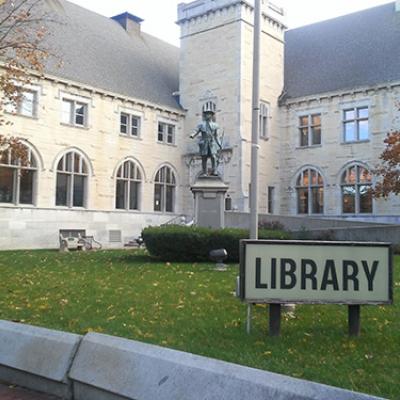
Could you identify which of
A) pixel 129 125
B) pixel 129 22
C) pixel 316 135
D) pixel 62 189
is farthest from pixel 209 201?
pixel 129 22

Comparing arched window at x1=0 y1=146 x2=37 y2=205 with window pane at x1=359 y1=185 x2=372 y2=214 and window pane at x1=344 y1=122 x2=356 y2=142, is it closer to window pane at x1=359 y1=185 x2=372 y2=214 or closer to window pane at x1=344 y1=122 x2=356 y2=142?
window pane at x1=344 y1=122 x2=356 y2=142

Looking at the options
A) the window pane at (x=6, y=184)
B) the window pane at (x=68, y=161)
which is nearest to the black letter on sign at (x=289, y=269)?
the window pane at (x=6, y=184)

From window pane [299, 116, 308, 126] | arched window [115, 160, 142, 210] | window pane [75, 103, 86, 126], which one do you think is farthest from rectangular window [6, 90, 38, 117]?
window pane [299, 116, 308, 126]

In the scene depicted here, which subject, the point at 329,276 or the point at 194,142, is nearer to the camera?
the point at 329,276

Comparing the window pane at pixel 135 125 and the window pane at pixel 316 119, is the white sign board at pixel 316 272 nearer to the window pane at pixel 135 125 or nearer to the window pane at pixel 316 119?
the window pane at pixel 135 125

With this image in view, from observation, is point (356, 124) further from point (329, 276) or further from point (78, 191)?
point (329, 276)

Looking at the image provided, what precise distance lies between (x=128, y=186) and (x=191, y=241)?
52.8ft

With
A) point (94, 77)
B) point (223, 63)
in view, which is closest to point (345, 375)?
point (94, 77)

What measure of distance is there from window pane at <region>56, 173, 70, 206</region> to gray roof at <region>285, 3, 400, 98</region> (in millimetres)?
15931

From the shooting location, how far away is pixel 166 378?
392 centimetres

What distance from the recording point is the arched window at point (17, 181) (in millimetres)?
25828

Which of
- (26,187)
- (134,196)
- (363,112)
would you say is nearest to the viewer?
(26,187)

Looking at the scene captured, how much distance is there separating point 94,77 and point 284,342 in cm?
2678

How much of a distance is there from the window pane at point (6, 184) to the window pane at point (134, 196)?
25.3 feet
